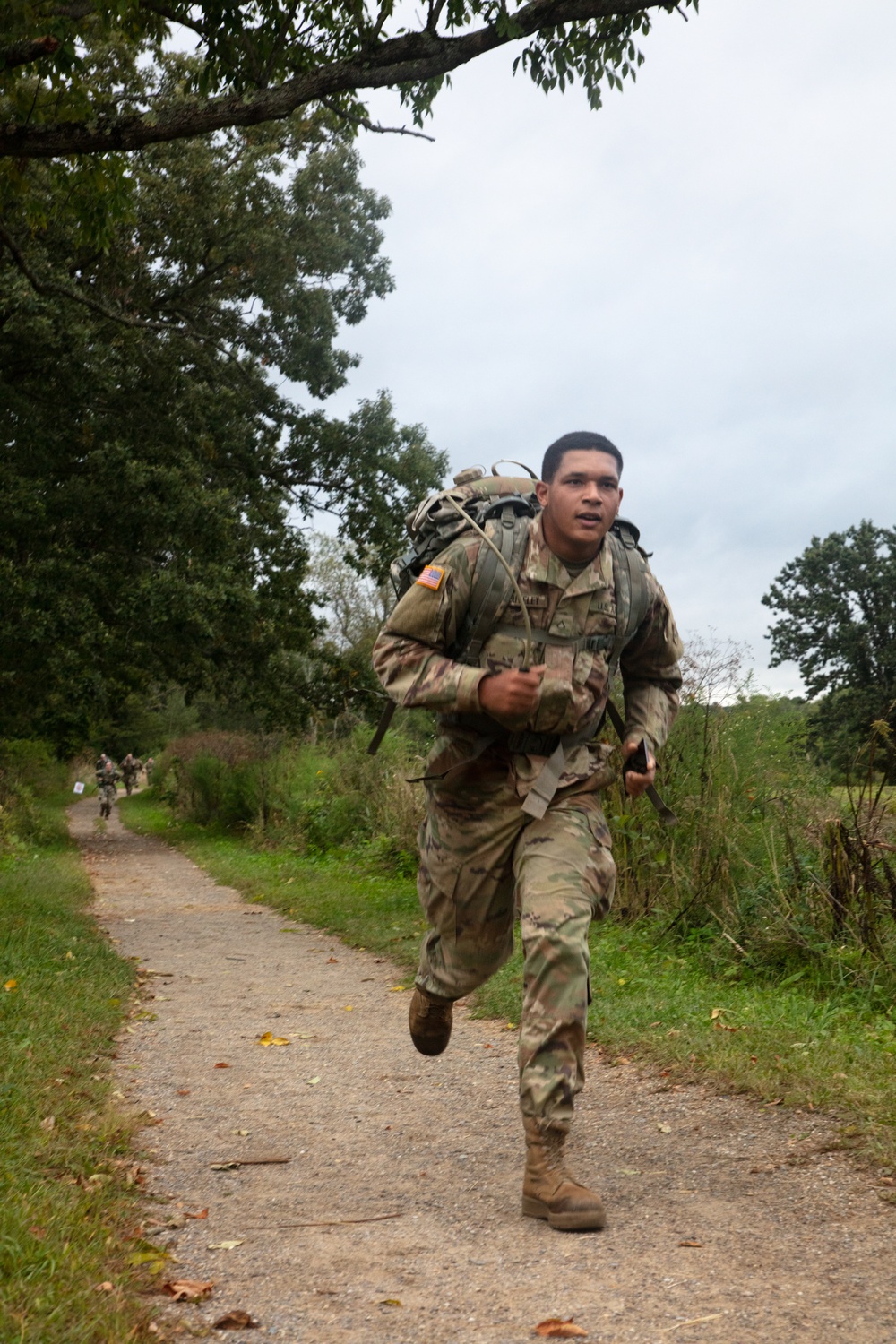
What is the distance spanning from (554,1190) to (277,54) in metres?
7.33

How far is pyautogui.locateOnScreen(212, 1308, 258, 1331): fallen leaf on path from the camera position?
114 inches

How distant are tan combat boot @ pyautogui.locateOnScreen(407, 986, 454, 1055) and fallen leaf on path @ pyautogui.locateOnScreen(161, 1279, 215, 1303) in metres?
1.51

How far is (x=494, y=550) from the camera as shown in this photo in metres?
4.01

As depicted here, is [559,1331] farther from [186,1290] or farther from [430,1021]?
[430,1021]

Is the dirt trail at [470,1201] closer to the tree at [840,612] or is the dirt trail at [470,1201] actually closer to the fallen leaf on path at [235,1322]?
the fallen leaf on path at [235,1322]

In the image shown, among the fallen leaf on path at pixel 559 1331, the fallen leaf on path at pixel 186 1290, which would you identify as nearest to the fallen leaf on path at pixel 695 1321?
the fallen leaf on path at pixel 559 1331

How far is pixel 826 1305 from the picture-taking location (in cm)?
292

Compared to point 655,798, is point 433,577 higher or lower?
higher

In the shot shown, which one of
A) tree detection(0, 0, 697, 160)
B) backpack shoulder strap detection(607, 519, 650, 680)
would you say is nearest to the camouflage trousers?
backpack shoulder strap detection(607, 519, 650, 680)

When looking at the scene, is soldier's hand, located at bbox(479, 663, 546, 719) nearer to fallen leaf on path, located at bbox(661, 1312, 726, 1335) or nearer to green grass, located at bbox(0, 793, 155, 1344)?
fallen leaf on path, located at bbox(661, 1312, 726, 1335)

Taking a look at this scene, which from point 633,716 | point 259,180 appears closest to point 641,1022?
point 633,716

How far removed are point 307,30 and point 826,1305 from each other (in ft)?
26.2

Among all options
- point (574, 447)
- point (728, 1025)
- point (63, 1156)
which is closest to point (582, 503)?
point (574, 447)

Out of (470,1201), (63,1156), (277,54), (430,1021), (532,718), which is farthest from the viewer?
(277,54)
